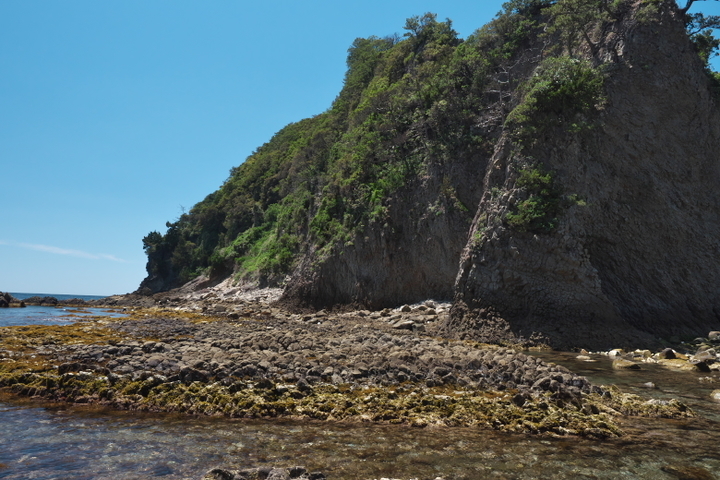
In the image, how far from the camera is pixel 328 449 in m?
6.80

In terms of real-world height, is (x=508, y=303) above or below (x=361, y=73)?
below

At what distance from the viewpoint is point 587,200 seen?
20.2m

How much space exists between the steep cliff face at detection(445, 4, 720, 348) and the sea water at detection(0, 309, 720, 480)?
9.72 m

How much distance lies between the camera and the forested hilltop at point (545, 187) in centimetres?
1911

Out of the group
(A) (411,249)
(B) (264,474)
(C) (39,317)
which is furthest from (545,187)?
(C) (39,317)

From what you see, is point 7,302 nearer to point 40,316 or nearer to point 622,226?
point 40,316

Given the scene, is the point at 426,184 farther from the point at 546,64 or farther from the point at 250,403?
the point at 250,403

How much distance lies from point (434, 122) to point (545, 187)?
1371 cm

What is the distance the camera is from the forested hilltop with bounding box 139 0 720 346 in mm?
19109

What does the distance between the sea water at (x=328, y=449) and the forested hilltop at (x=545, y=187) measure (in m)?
10.6

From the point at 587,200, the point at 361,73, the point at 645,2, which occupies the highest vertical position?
the point at 361,73

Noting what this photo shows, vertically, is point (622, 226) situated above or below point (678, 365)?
above

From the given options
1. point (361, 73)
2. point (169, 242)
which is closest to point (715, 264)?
point (361, 73)

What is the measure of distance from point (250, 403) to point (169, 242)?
7508 cm
